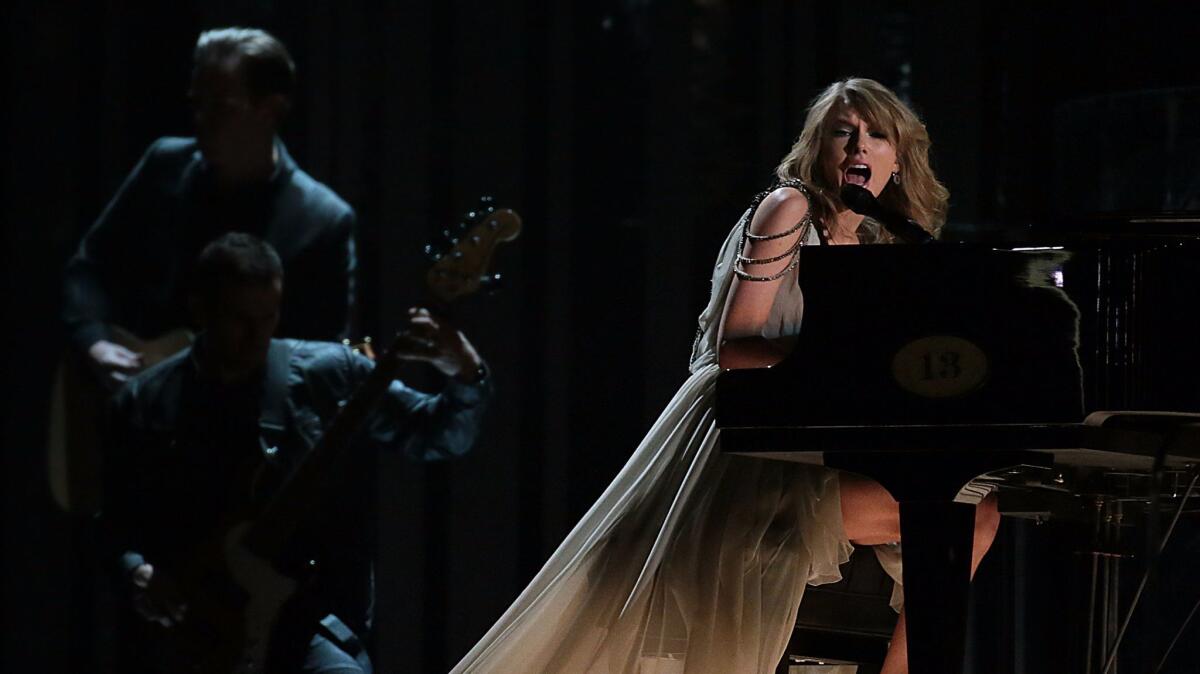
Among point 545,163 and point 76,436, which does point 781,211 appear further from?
point 76,436

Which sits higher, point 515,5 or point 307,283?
point 515,5

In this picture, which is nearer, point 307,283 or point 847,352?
point 847,352

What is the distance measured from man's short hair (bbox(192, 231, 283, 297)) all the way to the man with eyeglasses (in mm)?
34

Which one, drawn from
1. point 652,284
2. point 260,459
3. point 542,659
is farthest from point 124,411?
point 542,659

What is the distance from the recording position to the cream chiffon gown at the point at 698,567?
2.20 meters

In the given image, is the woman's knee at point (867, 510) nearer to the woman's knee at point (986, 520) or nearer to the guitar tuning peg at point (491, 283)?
the woman's knee at point (986, 520)

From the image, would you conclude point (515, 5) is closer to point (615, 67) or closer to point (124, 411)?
point (615, 67)

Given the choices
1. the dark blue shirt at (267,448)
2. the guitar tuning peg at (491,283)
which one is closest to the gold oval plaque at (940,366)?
the guitar tuning peg at (491,283)

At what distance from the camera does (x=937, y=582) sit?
1856 millimetres

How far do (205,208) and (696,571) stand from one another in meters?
1.95

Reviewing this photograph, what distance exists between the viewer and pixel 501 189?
11.7ft

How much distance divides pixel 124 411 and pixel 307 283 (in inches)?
20.8

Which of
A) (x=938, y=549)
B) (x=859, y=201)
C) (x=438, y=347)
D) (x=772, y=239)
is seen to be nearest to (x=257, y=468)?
(x=438, y=347)

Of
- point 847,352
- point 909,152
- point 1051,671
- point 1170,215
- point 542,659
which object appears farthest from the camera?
point 1051,671
